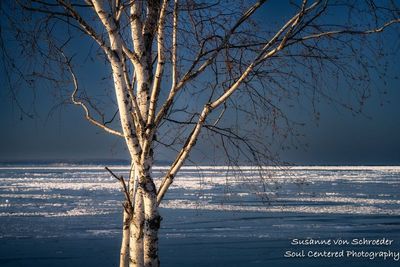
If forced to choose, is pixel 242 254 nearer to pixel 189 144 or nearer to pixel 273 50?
pixel 189 144

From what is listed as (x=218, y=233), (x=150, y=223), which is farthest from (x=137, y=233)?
(x=218, y=233)

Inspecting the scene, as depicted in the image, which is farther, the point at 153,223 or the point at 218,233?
the point at 218,233

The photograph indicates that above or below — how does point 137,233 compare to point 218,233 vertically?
above

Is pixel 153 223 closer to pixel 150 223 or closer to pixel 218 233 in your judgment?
pixel 150 223

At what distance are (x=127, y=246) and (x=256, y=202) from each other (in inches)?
802

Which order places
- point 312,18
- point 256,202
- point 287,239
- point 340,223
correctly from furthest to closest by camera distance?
point 256,202 → point 340,223 → point 287,239 → point 312,18

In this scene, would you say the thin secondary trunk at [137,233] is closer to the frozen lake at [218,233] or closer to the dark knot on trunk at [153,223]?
the dark knot on trunk at [153,223]

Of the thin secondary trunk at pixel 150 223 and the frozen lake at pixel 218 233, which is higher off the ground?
the thin secondary trunk at pixel 150 223

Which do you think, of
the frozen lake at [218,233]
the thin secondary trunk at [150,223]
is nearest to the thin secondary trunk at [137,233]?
the thin secondary trunk at [150,223]

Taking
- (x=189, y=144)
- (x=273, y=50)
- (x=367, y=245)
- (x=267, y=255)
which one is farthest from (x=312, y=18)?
(x=367, y=245)

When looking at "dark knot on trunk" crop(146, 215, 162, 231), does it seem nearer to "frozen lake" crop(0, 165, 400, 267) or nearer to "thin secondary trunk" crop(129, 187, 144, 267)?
"thin secondary trunk" crop(129, 187, 144, 267)

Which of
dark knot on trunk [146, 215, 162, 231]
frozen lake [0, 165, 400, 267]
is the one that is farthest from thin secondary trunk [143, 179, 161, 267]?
frozen lake [0, 165, 400, 267]

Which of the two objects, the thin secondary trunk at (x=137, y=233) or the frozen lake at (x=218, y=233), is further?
the frozen lake at (x=218, y=233)

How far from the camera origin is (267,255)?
11.6 meters
